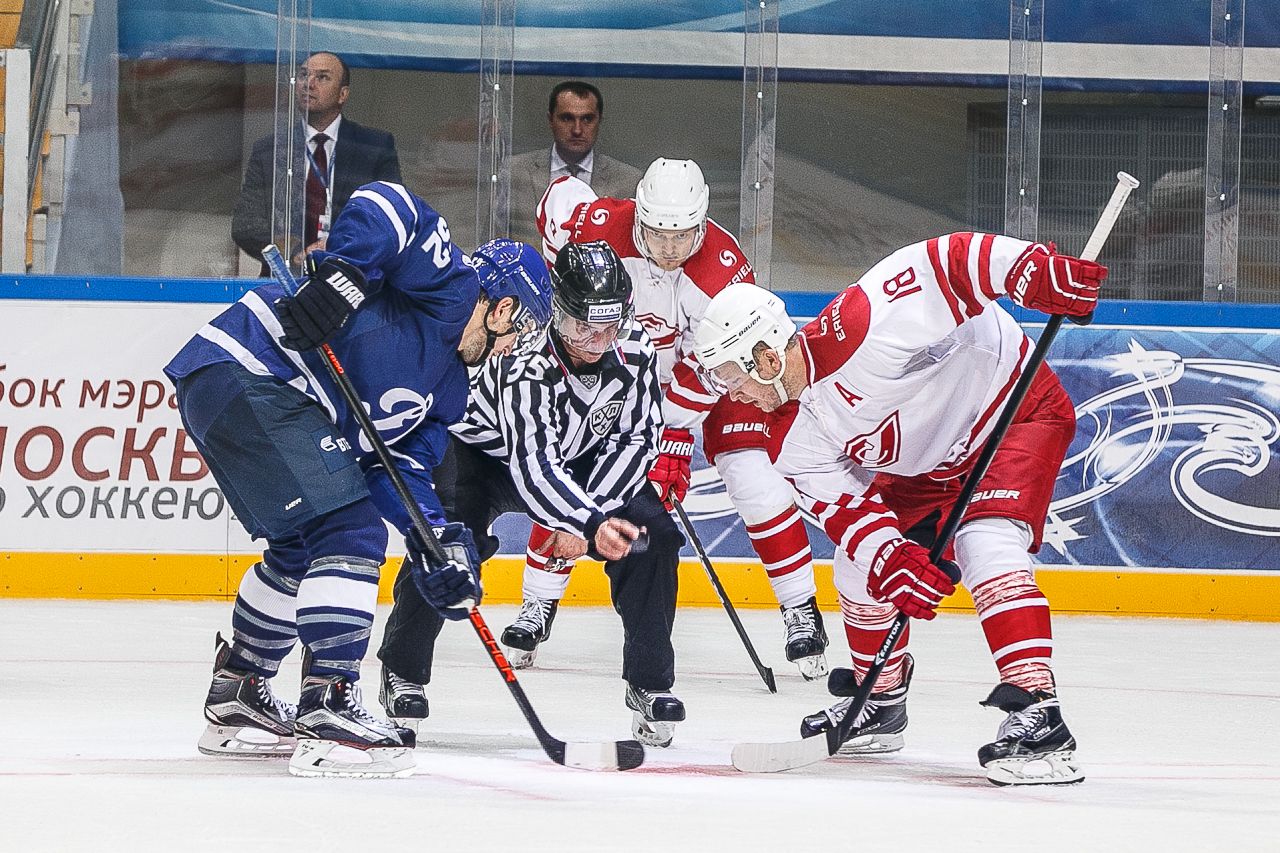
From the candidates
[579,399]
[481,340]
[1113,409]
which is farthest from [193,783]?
[1113,409]

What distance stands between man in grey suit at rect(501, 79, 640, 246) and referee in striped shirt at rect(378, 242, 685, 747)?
9.25 ft

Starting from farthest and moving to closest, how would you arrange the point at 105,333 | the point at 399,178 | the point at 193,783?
the point at 399,178, the point at 105,333, the point at 193,783

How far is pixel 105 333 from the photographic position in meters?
5.89

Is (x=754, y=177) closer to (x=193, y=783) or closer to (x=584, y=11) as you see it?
(x=584, y=11)

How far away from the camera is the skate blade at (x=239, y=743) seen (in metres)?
3.31

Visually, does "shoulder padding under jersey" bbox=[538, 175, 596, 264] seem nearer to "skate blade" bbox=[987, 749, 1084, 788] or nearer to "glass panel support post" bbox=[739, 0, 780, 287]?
"glass panel support post" bbox=[739, 0, 780, 287]

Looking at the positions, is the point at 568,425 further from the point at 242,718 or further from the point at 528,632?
the point at 528,632

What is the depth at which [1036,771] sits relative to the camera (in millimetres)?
3115

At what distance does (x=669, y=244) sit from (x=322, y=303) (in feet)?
6.90

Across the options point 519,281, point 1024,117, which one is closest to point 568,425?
point 519,281

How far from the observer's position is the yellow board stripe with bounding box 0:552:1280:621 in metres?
5.85

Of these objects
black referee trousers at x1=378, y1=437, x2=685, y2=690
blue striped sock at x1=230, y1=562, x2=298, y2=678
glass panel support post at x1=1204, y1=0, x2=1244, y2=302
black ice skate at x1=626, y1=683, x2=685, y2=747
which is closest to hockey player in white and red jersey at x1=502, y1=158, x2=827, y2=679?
black referee trousers at x1=378, y1=437, x2=685, y2=690

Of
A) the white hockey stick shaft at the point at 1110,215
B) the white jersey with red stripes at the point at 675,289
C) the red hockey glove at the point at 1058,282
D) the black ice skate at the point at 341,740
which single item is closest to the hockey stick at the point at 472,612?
the black ice skate at the point at 341,740

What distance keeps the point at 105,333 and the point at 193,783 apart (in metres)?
3.19
